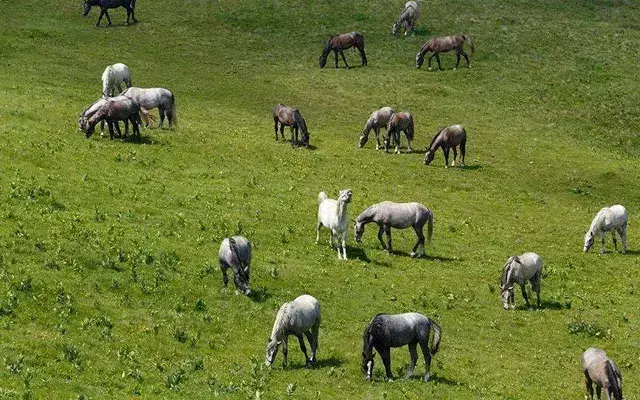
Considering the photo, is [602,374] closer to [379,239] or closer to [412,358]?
[412,358]

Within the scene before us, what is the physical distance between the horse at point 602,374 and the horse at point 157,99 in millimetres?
30646

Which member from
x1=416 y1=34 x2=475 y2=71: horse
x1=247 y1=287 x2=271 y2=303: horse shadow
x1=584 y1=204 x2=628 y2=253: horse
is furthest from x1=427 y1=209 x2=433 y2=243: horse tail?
x1=416 y1=34 x2=475 y2=71: horse

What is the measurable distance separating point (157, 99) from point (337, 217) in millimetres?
18849

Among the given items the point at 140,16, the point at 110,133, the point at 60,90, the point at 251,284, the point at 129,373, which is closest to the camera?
the point at 129,373

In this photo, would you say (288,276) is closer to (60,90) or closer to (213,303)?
(213,303)

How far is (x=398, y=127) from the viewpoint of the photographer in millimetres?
51844

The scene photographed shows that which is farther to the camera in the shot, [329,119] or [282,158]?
[329,119]

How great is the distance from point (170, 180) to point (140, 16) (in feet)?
146

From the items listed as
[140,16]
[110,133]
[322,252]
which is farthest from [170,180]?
→ [140,16]

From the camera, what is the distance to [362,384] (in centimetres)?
2341

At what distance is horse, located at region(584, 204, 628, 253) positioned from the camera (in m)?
39.1

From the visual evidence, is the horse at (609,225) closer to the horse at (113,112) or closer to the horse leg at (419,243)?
the horse leg at (419,243)

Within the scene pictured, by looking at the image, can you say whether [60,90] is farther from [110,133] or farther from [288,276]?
[288,276]

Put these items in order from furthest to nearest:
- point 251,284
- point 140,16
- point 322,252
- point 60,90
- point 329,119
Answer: point 140,16, point 329,119, point 60,90, point 322,252, point 251,284
